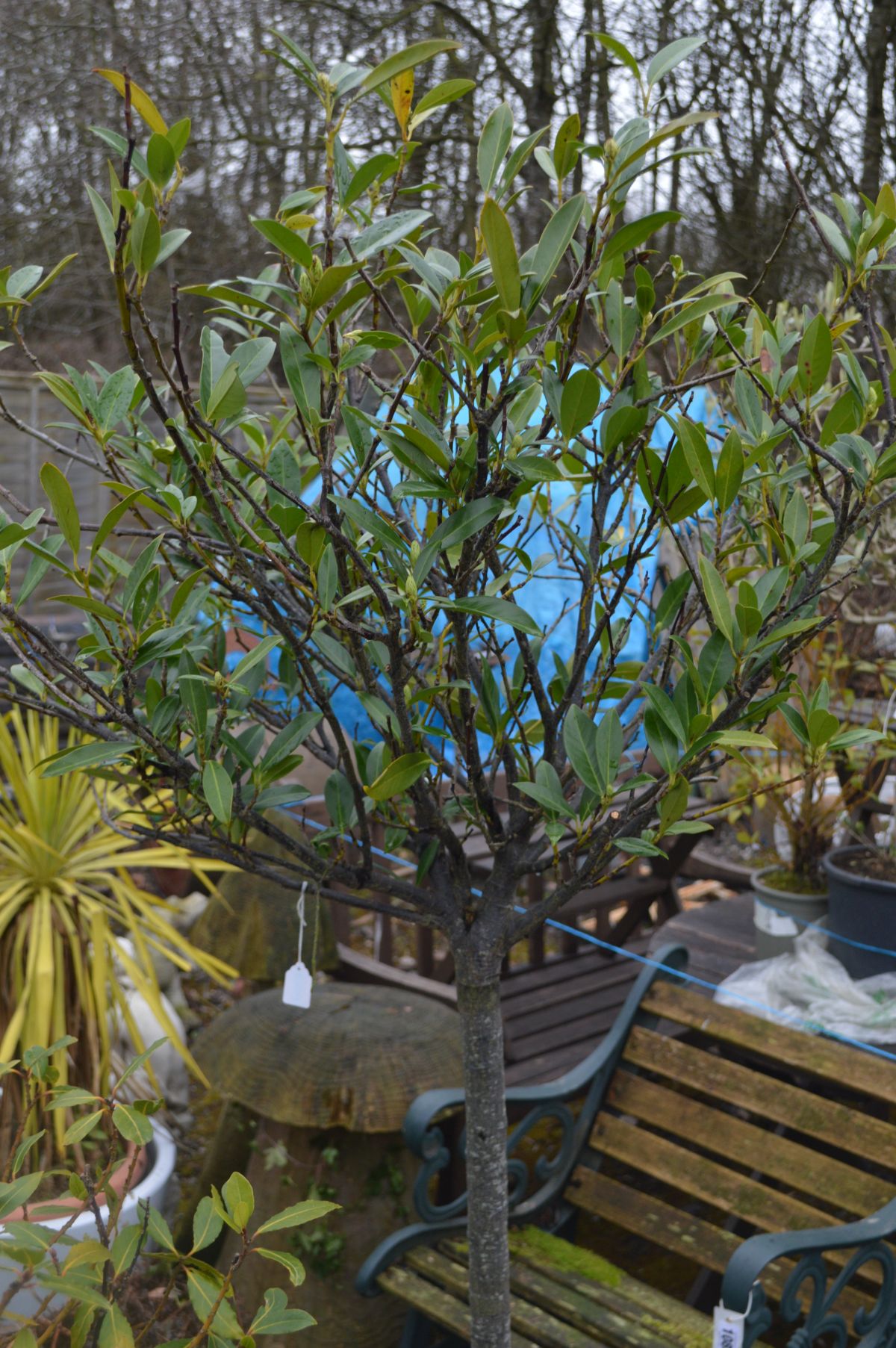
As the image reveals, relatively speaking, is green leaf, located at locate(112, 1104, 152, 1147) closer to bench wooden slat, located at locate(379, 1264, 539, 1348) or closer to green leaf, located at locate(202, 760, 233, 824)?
green leaf, located at locate(202, 760, 233, 824)

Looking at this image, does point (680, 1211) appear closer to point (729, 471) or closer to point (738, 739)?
point (738, 739)

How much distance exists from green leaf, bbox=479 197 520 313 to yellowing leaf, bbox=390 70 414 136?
16 centimetres

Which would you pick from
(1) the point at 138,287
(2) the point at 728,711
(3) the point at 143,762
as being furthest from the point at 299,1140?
(1) the point at 138,287

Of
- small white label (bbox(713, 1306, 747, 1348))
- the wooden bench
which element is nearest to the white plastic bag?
the wooden bench

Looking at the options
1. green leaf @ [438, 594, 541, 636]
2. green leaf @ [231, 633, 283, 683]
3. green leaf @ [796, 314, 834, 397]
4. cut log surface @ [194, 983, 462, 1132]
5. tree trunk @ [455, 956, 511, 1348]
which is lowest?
cut log surface @ [194, 983, 462, 1132]

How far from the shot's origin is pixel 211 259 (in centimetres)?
880

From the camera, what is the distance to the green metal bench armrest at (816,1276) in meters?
1.78

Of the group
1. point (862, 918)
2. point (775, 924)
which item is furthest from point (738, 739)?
point (775, 924)

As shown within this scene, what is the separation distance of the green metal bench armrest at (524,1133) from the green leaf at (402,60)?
1800mm

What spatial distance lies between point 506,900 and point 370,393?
37.7 inches

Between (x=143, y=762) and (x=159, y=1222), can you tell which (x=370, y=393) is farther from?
(x=159, y=1222)

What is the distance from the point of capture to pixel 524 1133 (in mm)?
2453

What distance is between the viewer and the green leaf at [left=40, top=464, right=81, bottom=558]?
1.00 metres

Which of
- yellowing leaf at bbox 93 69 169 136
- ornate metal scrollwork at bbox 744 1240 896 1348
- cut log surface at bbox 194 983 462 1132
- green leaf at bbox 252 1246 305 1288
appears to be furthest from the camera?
cut log surface at bbox 194 983 462 1132
